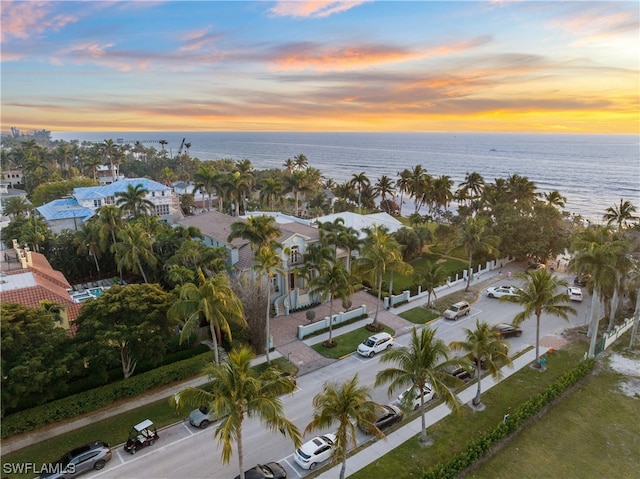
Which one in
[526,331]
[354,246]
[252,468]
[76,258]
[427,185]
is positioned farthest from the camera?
[427,185]

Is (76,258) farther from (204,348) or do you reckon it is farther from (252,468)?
(252,468)

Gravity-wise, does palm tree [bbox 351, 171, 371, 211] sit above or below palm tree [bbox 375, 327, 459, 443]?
above

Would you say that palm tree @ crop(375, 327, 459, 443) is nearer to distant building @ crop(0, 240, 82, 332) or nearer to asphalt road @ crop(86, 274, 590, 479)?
asphalt road @ crop(86, 274, 590, 479)

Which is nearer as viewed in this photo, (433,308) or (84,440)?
(84,440)

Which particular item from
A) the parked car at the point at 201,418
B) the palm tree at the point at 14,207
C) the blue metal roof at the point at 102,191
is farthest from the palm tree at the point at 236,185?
the parked car at the point at 201,418

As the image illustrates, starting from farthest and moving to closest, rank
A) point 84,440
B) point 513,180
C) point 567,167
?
point 567,167
point 513,180
point 84,440

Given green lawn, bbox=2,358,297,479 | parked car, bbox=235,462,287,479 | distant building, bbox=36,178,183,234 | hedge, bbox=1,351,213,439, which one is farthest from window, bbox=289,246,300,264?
distant building, bbox=36,178,183,234

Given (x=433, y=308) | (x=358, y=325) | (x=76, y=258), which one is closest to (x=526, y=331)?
(x=433, y=308)

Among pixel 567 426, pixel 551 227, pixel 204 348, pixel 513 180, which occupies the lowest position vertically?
pixel 567 426
